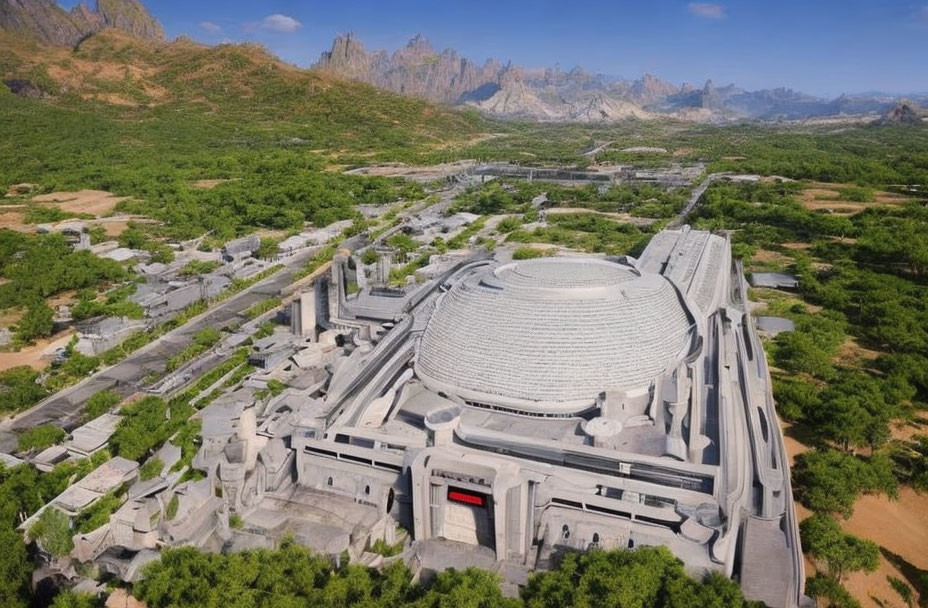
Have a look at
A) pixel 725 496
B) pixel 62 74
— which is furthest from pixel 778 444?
pixel 62 74

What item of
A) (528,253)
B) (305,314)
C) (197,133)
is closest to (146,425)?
(305,314)

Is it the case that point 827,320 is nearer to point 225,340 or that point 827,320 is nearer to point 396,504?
point 396,504

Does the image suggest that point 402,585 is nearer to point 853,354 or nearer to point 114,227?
point 853,354

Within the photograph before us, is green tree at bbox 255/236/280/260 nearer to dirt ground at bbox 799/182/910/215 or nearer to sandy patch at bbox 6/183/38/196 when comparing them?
sandy patch at bbox 6/183/38/196

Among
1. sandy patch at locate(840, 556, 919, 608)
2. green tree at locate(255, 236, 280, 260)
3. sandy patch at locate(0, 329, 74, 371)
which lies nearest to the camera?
sandy patch at locate(840, 556, 919, 608)

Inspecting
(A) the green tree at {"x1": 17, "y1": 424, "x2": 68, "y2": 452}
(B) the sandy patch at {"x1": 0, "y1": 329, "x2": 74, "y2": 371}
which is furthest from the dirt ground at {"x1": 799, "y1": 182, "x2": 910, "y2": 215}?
(A) the green tree at {"x1": 17, "y1": 424, "x2": 68, "y2": 452}

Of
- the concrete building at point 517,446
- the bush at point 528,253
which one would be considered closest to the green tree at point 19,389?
the concrete building at point 517,446
